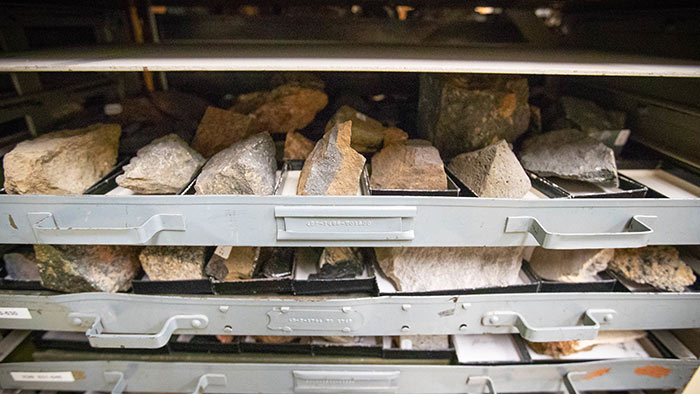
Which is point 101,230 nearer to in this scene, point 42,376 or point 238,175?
point 238,175

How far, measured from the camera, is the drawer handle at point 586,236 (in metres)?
0.67

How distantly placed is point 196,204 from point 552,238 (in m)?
0.70

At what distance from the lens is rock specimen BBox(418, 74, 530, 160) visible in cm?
91

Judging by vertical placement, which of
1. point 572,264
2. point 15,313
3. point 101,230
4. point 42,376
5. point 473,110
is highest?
point 473,110

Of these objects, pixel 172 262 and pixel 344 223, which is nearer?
pixel 344 223

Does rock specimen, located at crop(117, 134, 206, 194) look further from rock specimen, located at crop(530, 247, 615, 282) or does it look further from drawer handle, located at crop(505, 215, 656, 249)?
rock specimen, located at crop(530, 247, 615, 282)

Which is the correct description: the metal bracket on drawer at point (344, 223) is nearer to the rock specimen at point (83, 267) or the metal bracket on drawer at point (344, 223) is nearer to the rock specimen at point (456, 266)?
the rock specimen at point (456, 266)

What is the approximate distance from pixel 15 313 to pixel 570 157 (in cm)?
144

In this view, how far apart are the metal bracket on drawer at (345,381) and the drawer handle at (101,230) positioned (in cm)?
54

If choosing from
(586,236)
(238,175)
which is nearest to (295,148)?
(238,175)

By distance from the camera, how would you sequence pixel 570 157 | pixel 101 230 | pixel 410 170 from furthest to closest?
pixel 570 157 → pixel 410 170 → pixel 101 230

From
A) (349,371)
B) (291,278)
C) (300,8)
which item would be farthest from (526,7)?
(349,371)

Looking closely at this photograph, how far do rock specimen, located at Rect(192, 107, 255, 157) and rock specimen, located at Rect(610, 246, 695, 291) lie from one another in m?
1.07

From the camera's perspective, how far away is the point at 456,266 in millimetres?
873
